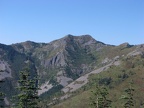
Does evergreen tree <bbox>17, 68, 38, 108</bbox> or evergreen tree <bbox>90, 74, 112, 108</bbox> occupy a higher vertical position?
evergreen tree <bbox>17, 68, 38, 108</bbox>

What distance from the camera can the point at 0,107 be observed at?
1513 inches

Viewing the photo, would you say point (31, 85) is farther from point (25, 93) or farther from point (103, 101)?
point (103, 101)

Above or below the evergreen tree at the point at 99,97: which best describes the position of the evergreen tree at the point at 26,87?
above

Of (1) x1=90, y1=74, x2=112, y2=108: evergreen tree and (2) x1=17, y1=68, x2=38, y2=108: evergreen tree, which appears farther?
(1) x1=90, y1=74, x2=112, y2=108: evergreen tree

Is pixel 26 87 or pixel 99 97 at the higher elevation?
pixel 26 87

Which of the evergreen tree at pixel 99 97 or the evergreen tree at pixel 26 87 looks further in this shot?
the evergreen tree at pixel 99 97

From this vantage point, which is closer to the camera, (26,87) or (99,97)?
(26,87)

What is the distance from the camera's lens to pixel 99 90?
50.2 metres

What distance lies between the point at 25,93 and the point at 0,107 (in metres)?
3.72

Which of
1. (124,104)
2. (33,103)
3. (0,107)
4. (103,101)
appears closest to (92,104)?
(103,101)

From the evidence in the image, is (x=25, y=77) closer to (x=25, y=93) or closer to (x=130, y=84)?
(x=25, y=93)

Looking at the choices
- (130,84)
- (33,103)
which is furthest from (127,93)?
(33,103)

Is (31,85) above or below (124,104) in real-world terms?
above

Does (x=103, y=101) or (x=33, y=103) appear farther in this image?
(x=103, y=101)
